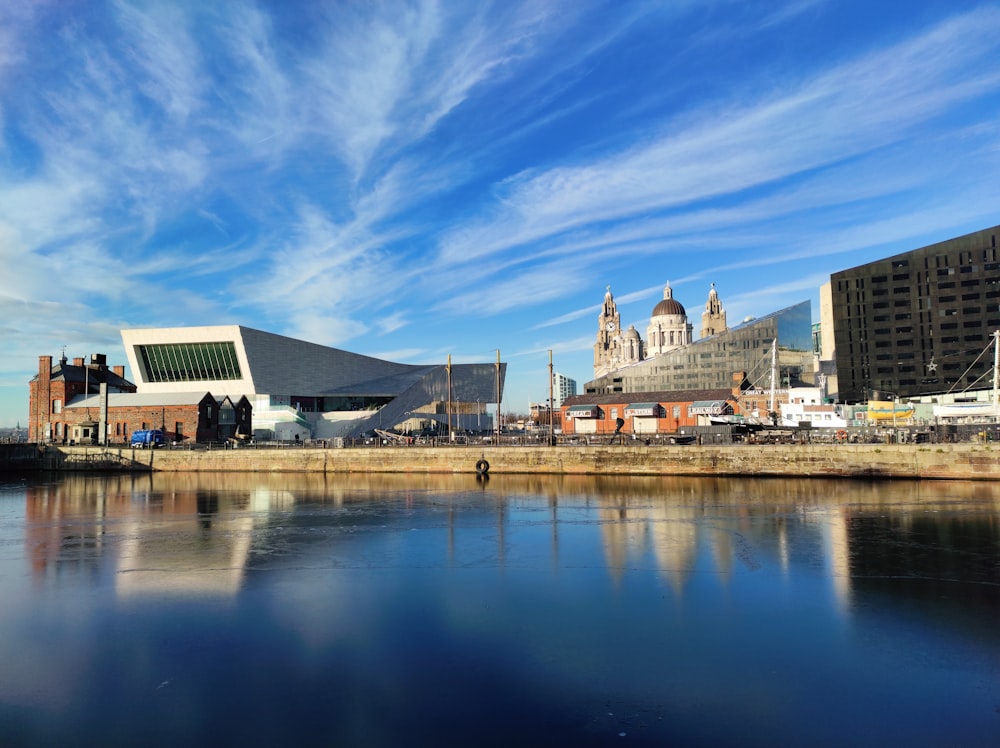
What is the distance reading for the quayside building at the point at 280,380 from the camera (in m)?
71.7

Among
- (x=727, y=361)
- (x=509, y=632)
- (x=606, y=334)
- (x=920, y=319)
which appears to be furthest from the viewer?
(x=606, y=334)

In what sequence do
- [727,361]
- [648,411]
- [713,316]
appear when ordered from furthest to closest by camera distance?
1. [713,316]
2. [727,361]
3. [648,411]

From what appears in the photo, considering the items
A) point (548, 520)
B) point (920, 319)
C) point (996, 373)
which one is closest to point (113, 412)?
point (548, 520)

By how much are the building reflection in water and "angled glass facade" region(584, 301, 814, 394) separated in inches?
1529

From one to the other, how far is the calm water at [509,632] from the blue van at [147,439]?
3391 cm

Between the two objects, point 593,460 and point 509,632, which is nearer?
point 509,632

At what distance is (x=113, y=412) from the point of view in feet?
198

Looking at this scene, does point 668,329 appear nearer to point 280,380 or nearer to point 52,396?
point 280,380

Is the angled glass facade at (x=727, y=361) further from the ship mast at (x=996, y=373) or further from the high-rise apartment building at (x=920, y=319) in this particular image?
the ship mast at (x=996, y=373)

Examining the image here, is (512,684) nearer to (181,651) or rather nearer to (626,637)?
(626,637)

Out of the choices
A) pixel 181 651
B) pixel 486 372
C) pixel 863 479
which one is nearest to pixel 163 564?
pixel 181 651

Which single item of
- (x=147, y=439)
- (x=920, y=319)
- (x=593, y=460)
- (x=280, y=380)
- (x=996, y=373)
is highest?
(x=920, y=319)

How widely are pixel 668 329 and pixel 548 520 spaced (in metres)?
139

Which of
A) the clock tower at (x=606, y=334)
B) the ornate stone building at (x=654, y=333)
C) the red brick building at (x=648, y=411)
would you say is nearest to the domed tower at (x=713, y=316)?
the ornate stone building at (x=654, y=333)
